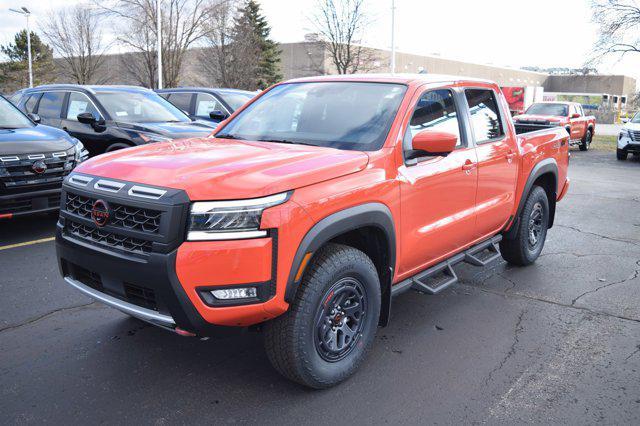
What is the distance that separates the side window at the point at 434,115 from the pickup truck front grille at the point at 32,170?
178 inches

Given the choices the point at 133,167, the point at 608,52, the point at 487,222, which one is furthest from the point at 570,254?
the point at 608,52

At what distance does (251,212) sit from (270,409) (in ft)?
3.74

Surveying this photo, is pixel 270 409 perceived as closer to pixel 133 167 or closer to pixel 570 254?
pixel 133 167

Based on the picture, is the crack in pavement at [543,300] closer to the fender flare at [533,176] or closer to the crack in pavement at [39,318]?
the fender flare at [533,176]

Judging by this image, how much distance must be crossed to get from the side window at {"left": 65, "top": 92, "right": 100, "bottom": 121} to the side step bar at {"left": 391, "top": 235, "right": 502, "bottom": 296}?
6668 mm

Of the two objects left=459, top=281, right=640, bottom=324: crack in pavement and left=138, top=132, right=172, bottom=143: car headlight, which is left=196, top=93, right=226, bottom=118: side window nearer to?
left=138, top=132, right=172, bottom=143: car headlight

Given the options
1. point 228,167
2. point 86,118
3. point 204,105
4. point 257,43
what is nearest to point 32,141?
point 86,118

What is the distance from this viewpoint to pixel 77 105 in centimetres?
927

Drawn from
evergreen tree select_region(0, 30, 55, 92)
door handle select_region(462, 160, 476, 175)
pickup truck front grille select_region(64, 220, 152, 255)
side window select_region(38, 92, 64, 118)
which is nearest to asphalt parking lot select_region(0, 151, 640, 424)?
pickup truck front grille select_region(64, 220, 152, 255)

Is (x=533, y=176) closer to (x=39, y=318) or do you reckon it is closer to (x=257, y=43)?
(x=39, y=318)

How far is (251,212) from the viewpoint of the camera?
287cm

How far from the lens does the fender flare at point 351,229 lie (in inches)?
117

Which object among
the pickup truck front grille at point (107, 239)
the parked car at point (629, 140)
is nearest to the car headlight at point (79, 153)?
the pickup truck front grille at point (107, 239)

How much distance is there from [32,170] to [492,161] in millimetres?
4920
